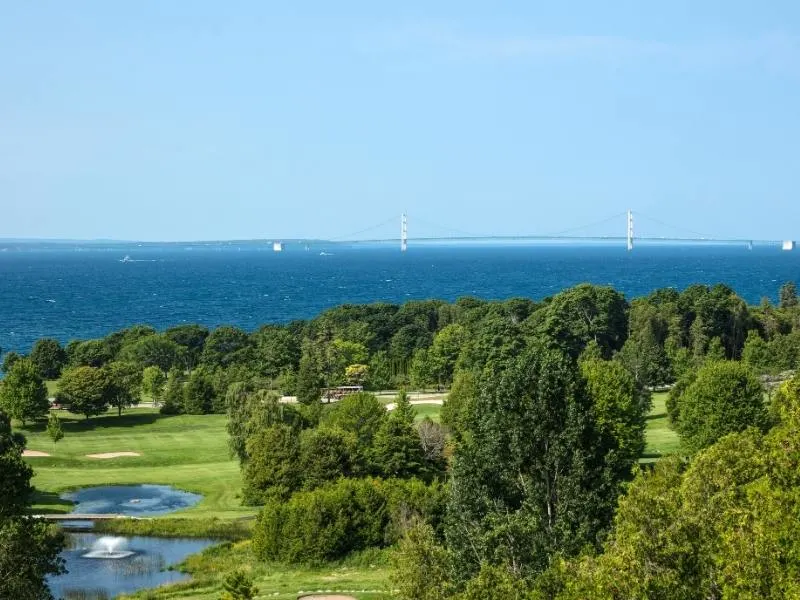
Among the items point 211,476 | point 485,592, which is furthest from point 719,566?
point 211,476

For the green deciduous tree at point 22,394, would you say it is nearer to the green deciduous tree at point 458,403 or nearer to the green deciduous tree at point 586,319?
the green deciduous tree at point 458,403

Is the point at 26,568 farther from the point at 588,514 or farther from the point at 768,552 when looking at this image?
the point at 768,552

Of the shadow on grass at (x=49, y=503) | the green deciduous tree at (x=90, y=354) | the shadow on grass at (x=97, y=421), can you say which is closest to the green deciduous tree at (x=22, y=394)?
the shadow on grass at (x=97, y=421)

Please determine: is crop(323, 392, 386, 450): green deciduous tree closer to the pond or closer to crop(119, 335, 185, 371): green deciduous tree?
the pond

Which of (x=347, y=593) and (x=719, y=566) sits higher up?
(x=719, y=566)

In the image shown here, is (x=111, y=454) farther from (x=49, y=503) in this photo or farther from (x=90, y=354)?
(x=90, y=354)

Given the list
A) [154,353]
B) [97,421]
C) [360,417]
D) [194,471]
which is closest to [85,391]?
[97,421]
